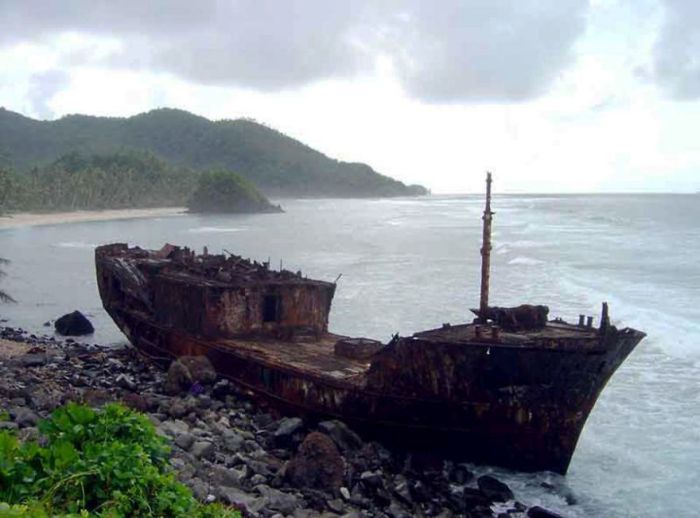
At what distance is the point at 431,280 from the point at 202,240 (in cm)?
3306

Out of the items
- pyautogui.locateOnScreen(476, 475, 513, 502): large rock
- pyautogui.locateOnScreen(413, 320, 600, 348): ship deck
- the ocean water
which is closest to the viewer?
pyautogui.locateOnScreen(476, 475, 513, 502): large rock

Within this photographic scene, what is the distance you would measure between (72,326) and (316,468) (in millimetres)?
16620

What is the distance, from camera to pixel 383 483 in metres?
12.3

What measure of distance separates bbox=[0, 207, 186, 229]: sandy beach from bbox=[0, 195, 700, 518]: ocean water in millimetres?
4993

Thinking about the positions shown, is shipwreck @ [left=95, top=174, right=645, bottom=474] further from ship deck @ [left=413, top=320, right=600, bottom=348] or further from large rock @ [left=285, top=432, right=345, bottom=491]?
large rock @ [left=285, top=432, right=345, bottom=491]

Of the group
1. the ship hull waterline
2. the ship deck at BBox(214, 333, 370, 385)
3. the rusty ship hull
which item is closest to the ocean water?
the ship hull waterline

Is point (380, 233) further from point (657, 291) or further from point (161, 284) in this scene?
point (161, 284)

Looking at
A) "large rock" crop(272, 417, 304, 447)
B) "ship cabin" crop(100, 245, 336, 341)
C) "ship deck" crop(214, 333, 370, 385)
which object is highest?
"ship cabin" crop(100, 245, 336, 341)

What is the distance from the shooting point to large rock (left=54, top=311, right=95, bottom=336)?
2544 cm

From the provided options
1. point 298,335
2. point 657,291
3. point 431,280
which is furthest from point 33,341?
point 657,291

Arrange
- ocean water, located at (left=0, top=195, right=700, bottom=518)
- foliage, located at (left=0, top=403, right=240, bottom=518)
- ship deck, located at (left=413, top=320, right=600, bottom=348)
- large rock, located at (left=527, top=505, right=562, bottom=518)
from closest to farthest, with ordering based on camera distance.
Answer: foliage, located at (left=0, top=403, right=240, bottom=518) < large rock, located at (left=527, top=505, right=562, bottom=518) < ship deck, located at (left=413, top=320, right=600, bottom=348) < ocean water, located at (left=0, top=195, right=700, bottom=518)

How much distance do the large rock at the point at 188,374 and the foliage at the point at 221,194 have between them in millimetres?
112527

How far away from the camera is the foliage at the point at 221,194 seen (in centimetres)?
12681

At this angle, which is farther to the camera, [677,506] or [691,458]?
[691,458]
